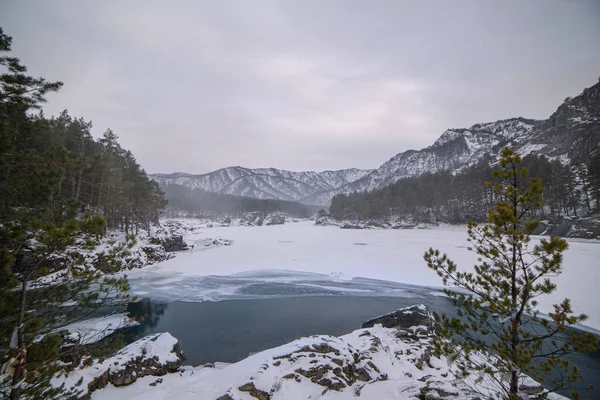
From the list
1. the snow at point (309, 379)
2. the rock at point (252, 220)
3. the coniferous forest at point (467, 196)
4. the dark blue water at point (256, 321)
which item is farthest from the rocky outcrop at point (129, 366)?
the rock at point (252, 220)

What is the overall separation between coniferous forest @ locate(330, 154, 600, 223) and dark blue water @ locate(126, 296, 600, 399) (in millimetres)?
12303

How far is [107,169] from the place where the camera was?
28.9 meters

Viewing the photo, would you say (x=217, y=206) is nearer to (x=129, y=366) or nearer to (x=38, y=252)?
(x=129, y=366)

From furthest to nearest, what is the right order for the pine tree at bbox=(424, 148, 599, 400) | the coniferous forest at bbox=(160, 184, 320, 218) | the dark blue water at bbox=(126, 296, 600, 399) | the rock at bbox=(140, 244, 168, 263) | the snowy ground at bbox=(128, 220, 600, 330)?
the coniferous forest at bbox=(160, 184, 320, 218)
the rock at bbox=(140, 244, 168, 263)
the snowy ground at bbox=(128, 220, 600, 330)
the dark blue water at bbox=(126, 296, 600, 399)
the pine tree at bbox=(424, 148, 599, 400)

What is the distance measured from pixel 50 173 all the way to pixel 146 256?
2666cm

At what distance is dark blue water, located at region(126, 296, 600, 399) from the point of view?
422 inches

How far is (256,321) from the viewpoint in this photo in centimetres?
1375

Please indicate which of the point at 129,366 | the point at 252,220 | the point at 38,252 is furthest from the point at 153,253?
the point at 252,220

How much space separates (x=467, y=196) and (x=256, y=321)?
67.2m

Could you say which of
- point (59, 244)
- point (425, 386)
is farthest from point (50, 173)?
point (425, 386)

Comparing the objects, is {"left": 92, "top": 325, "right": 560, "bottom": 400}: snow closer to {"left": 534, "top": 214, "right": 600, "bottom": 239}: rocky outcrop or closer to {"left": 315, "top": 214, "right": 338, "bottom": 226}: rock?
{"left": 534, "top": 214, "right": 600, "bottom": 239}: rocky outcrop

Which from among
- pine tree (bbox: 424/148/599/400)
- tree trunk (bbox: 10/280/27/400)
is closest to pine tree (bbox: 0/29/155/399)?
tree trunk (bbox: 10/280/27/400)

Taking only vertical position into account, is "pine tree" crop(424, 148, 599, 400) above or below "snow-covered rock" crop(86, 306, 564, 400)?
above

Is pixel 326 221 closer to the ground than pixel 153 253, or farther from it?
farther from it
